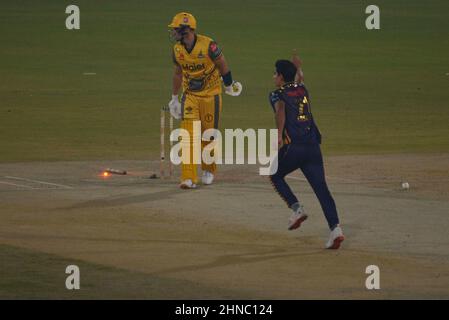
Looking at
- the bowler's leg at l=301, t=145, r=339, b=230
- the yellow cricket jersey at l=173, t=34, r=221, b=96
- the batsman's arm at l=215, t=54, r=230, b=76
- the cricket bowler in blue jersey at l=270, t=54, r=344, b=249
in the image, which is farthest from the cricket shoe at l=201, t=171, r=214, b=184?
the bowler's leg at l=301, t=145, r=339, b=230

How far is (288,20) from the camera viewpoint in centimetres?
5469

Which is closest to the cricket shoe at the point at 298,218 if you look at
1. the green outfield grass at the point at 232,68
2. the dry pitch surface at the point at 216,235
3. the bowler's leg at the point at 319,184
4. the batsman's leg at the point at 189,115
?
the dry pitch surface at the point at 216,235

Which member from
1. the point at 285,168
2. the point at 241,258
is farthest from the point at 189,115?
the point at 241,258

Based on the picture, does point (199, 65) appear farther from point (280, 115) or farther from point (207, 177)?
point (280, 115)

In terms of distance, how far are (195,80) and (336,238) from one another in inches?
220

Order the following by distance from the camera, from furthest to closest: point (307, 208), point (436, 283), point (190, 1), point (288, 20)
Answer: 1. point (190, 1)
2. point (288, 20)
3. point (307, 208)
4. point (436, 283)

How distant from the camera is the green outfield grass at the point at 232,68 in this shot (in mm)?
28688

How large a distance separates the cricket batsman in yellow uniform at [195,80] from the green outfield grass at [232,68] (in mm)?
4131

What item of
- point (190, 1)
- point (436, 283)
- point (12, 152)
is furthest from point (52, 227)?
point (190, 1)

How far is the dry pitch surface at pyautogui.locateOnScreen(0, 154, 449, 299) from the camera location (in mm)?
14555

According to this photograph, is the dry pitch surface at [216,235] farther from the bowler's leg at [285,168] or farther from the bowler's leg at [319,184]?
the bowler's leg at [285,168]

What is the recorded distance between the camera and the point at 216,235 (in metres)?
17.5

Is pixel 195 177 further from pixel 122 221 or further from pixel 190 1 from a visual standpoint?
pixel 190 1
